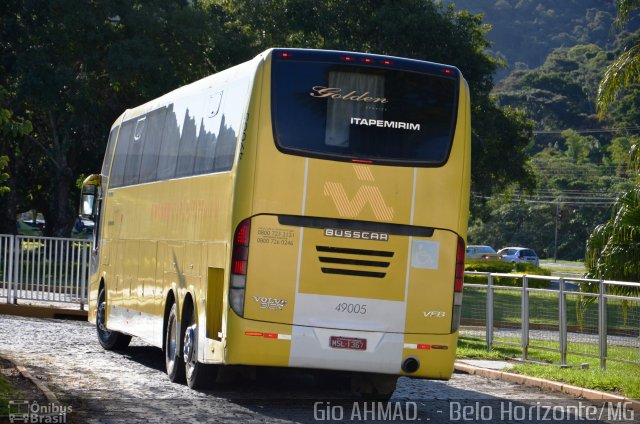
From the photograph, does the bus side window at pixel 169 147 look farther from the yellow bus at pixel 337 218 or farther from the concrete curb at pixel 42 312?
the concrete curb at pixel 42 312

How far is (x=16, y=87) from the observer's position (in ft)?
137

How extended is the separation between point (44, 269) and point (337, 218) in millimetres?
15694

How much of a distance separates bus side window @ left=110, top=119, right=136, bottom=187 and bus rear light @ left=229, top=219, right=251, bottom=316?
6.81 meters

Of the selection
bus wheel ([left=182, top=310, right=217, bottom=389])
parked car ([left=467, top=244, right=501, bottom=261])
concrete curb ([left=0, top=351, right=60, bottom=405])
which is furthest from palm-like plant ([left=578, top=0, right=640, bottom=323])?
parked car ([left=467, top=244, right=501, bottom=261])

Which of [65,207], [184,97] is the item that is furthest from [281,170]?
[65,207]

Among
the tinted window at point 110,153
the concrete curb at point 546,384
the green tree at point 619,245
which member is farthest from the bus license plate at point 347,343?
the green tree at point 619,245

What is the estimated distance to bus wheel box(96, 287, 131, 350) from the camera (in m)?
19.6

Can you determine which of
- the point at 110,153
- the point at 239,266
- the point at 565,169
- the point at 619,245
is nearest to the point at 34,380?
the point at 239,266

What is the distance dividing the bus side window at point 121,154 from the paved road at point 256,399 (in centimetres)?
287

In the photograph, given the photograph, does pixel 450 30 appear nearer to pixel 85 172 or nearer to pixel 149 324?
pixel 85 172

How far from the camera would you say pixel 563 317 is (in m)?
19.6

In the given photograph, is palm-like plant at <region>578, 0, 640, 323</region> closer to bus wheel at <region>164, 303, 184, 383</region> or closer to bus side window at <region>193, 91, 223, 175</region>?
bus wheel at <region>164, 303, 184, 383</region>

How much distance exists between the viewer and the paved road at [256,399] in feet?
40.0

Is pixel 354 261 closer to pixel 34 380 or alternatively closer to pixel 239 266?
pixel 239 266
